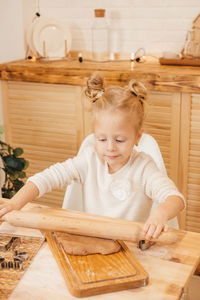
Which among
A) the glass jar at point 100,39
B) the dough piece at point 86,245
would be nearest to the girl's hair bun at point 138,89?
the dough piece at point 86,245

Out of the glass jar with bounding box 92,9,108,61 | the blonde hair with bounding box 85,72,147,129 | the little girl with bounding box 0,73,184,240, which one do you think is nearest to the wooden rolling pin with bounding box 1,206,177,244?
the little girl with bounding box 0,73,184,240

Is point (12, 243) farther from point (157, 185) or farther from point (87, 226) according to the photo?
point (157, 185)

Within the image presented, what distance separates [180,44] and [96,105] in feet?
5.05

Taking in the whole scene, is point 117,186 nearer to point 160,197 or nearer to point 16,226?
point 160,197

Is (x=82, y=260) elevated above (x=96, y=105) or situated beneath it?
situated beneath

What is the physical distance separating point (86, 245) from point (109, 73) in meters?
1.60

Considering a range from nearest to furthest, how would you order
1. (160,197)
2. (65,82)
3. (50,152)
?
(160,197), (65,82), (50,152)

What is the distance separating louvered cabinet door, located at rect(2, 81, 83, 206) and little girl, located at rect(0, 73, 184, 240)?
111 cm

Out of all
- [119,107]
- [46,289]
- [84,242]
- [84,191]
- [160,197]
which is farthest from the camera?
[84,191]

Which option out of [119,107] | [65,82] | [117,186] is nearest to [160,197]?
[117,186]

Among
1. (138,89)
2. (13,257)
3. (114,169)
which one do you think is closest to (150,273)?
(13,257)

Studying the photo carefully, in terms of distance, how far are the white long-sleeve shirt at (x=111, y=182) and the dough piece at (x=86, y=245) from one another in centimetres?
39

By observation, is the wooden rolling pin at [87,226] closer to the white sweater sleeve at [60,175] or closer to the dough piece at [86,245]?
the dough piece at [86,245]

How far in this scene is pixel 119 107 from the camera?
1.54 meters
